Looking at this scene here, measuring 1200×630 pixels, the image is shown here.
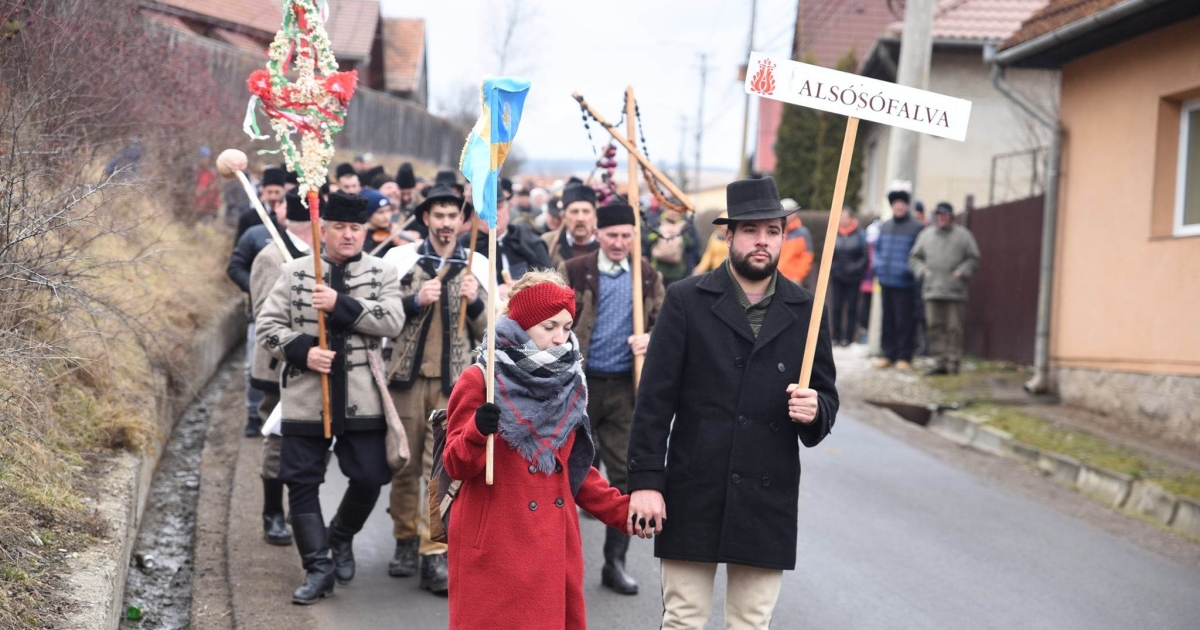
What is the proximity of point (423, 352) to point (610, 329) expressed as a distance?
40.8 inches

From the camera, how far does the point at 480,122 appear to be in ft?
14.4

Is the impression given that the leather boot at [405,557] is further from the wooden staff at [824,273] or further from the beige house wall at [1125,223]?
the beige house wall at [1125,223]

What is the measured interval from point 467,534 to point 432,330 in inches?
110

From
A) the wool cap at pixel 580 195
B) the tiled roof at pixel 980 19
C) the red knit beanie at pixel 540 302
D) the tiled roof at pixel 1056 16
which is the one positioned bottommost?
the red knit beanie at pixel 540 302

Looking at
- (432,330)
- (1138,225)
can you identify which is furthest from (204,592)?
(1138,225)

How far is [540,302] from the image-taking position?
424 centimetres

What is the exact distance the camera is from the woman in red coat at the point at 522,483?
4207mm

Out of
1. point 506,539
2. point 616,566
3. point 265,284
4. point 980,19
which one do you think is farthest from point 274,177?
point 980,19

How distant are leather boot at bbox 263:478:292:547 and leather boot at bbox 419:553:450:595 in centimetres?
103

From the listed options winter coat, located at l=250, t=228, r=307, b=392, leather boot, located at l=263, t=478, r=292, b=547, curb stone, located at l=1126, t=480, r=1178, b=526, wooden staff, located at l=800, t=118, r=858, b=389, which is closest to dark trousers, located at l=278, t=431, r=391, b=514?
leather boot, located at l=263, t=478, r=292, b=547

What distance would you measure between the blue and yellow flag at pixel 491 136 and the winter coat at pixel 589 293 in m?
2.46

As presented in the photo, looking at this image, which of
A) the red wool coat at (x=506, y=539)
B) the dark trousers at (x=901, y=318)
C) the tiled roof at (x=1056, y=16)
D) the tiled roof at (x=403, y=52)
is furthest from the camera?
the tiled roof at (x=403, y=52)

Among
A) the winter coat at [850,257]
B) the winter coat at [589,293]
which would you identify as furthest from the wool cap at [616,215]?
the winter coat at [850,257]

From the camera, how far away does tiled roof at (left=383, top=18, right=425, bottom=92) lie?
173 feet
